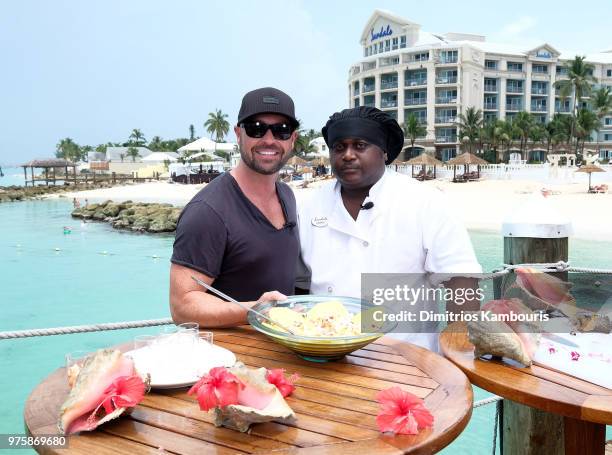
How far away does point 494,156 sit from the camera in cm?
5172

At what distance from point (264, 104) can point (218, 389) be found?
5.29 ft

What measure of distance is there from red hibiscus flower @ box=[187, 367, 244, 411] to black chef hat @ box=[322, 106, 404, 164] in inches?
62.3

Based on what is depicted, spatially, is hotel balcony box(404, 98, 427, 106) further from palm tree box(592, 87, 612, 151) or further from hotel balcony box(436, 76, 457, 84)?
palm tree box(592, 87, 612, 151)

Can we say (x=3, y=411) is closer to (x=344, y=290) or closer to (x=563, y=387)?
(x=344, y=290)

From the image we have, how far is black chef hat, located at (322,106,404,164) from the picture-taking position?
9.05ft

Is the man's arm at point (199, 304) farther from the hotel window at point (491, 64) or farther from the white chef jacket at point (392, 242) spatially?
the hotel window at point (491, 64)

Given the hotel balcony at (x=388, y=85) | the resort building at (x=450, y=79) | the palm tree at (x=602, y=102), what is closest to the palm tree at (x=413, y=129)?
the resort building at (x=450, y=79)

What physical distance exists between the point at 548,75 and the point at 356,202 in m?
63.5

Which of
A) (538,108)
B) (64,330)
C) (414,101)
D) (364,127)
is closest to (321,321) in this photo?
(364,127)

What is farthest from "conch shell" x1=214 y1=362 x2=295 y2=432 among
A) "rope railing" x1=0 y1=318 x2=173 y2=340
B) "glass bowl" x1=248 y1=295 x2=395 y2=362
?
"rope railing" x1=0 y1=318 x2=173 y2=340

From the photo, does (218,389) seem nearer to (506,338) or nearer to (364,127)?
(506,338)

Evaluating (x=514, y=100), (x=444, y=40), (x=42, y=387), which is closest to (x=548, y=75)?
(x=514, y=100)

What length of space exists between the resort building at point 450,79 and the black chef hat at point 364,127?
54.2 meters

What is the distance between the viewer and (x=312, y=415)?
1.58 meters
